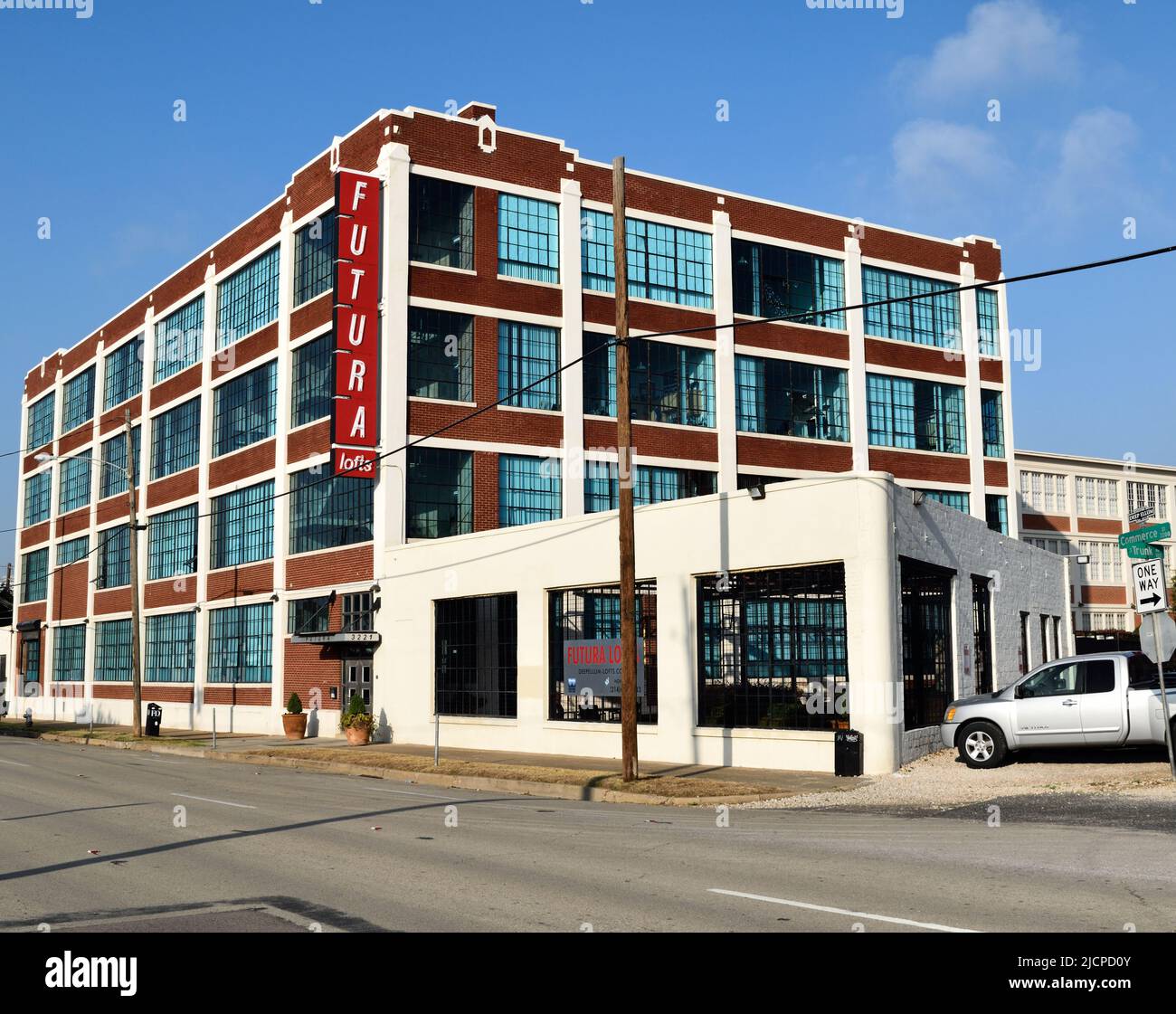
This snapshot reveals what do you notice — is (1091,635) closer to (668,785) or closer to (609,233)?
(609,233)

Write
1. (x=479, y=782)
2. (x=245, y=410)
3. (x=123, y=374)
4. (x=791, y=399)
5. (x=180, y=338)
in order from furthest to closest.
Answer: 1. (x=123, y=374)
2. (x=180, y=338)
3. (x=791, y=399)
4. (x=245, y=410)
5. (x=479, y=782)

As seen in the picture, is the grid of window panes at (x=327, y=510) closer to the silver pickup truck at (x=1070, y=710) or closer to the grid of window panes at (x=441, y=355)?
the grid of window panes at (x=441, y=355)

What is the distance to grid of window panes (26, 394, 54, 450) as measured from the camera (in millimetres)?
63250

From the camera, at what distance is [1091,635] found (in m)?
50.2

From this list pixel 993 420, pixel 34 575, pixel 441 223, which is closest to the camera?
pixel 441 223

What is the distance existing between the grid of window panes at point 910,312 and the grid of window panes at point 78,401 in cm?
3580

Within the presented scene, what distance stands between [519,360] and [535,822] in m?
22.3

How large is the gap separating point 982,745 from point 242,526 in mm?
28193

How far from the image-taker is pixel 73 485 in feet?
194

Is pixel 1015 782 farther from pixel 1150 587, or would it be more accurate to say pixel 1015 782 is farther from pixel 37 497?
pixel 37 497

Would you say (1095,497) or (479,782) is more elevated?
(1095,497)

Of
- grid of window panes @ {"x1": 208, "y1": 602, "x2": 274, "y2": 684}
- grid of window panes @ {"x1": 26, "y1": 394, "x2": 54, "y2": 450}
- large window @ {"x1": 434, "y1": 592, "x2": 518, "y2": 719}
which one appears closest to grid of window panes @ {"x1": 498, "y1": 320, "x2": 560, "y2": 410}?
large window @ {"x1": 434, "y1": 592, "x2": 518, "y2": 719}

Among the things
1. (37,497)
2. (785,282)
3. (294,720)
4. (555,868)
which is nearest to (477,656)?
(294,720)

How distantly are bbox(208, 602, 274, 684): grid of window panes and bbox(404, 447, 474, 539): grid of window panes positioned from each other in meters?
8.13
